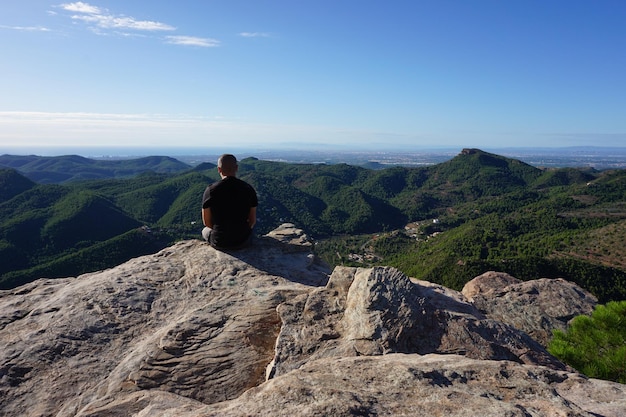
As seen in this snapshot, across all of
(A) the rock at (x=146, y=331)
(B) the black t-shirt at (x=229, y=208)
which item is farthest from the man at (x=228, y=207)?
(A) the rock at (x=146, y=331)

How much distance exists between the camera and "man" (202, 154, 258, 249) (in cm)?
941

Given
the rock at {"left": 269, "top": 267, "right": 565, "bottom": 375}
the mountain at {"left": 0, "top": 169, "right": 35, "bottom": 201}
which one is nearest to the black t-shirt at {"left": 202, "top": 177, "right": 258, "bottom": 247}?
the rock at {"left": 269, "top": 267, "right": 565, "bottom": 375}

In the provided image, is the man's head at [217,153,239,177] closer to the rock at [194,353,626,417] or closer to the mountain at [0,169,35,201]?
the rock at [194,353,626,417]

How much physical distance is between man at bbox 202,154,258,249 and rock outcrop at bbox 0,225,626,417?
0.74 metres

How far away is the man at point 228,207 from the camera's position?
30.9ft

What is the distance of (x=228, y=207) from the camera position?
31.3ft

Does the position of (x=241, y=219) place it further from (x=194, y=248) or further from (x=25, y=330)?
(x=25, y=330)

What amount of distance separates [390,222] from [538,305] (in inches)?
4959

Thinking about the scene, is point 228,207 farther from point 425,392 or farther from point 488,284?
point 488,284

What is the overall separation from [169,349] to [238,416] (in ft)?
10.8

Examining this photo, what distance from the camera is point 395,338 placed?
20.0 feet

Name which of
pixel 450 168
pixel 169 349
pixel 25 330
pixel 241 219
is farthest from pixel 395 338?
pixel 450 168

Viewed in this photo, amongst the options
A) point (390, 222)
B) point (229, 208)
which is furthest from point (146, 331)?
point (390, 222)

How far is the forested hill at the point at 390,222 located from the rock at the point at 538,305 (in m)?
34.7
